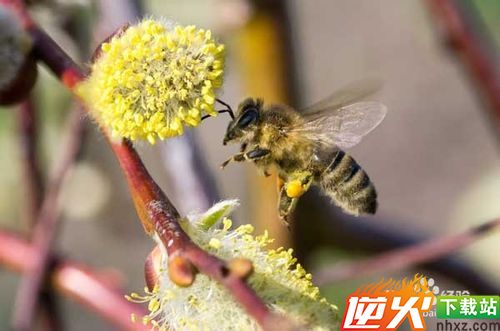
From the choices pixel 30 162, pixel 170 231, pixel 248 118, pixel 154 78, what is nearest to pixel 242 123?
pixel 248 118

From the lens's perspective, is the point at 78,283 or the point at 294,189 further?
the point at 78,283

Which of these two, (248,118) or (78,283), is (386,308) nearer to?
(248,118)

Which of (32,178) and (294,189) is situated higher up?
(32,178)

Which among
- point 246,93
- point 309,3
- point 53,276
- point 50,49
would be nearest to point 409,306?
point 50,49

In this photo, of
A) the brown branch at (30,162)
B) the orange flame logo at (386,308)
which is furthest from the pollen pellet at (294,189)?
the brown branch at (30,162)

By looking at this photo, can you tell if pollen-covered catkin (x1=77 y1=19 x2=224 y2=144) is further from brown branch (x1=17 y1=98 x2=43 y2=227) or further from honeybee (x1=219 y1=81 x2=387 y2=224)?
brown branch (x1=17 y1=98 x2=43 y2=227)
